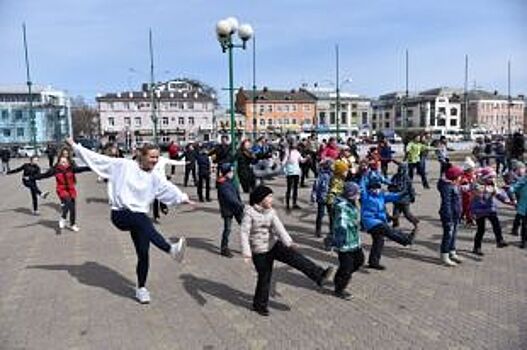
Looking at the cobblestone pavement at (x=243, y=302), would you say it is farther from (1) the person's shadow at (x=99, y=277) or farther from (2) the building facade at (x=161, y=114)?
(2) the building facade at (x=161, y=114)

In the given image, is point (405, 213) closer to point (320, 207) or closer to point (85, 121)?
point (320, 207)

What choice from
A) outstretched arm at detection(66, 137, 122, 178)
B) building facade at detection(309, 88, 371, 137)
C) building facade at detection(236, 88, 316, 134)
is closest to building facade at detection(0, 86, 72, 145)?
building facade at detection(236, 88, 316, 134)

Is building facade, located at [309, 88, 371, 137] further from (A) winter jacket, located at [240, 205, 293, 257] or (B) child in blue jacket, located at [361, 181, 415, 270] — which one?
(A) winter jacket, located at [240, 205, 293, 257]

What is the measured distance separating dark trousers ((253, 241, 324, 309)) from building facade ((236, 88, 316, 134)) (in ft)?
311

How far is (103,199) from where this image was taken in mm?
15812

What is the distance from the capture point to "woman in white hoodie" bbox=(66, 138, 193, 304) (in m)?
5.70

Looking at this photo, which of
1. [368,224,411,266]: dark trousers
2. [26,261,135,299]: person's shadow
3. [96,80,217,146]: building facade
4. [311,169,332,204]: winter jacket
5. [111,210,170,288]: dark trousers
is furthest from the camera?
[96,80,217,146]: building facade

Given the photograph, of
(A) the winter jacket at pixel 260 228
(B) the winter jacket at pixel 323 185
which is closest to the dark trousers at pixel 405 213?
(B) the winter jacket at pixel 323 185

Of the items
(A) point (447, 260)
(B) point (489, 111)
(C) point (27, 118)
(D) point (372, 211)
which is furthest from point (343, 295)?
(B) point (489, 111)

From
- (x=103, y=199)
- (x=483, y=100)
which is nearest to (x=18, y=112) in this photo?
(x=103, y=199)

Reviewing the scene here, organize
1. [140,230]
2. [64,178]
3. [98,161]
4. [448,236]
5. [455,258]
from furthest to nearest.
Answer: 1. [64,178]
2. [455,258]
3. [448,236]
4. [98,161]
5. [140,230]

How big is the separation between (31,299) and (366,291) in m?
3.99

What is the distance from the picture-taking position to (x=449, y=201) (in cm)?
716

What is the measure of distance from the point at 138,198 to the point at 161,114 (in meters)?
91.5
